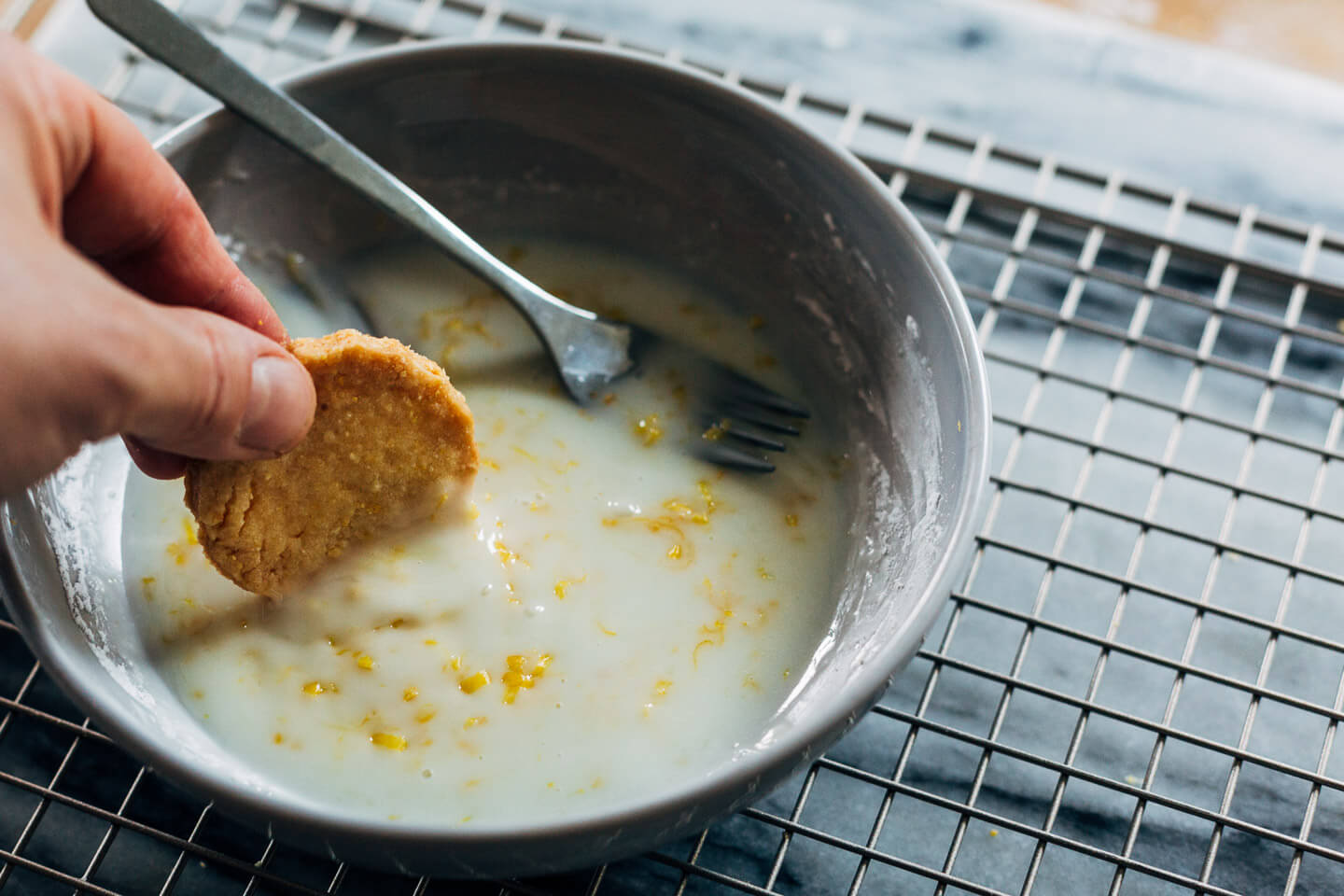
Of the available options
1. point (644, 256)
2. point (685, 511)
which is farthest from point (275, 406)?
point (644, 256)

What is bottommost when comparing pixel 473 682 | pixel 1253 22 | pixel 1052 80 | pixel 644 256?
pixel 473 682

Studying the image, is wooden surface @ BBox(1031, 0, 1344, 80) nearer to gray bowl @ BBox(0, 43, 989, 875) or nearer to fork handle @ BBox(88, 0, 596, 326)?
gray bowl @ BBox(0, 43, 989, 875)

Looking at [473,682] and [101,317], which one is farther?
[473,682]

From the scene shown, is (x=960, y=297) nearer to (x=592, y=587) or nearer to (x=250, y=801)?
(x=592, y=587)

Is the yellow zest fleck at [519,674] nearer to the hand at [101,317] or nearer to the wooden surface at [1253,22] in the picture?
the hand at [101,317]

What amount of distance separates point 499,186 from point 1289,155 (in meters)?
0.94

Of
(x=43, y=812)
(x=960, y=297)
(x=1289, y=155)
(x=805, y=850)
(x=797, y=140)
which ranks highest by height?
(x=1289, y=155)

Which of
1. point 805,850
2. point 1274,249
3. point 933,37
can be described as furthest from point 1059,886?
point 933,37

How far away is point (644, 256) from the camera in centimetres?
124

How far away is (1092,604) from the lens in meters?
1.09

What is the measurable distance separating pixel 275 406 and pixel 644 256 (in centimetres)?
55

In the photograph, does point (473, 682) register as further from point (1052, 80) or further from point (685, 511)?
point (1052, 80)

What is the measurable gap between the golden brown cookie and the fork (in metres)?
0.16

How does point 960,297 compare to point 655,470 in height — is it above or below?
above
